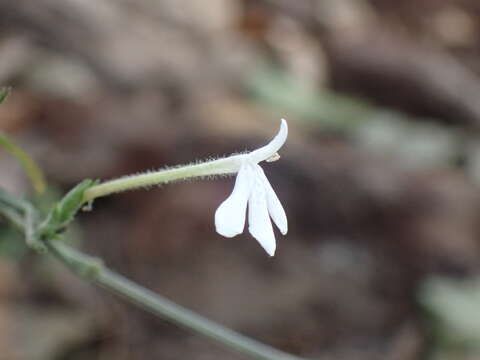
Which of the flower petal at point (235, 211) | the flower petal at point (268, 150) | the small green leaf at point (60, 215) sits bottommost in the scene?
the flower petal at point (235, 211)

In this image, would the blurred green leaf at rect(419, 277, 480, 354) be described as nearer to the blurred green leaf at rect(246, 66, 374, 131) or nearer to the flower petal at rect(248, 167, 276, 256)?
the blurred green leaf at rect(246, 66, 374, 131)

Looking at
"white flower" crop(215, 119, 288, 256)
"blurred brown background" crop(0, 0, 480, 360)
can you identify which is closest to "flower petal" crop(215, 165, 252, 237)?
"white flower" crop(215, 119, 288, 256)

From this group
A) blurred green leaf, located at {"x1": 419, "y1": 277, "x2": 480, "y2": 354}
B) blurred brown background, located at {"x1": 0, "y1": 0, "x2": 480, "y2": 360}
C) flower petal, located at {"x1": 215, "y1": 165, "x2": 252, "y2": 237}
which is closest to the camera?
flower petal, located at {"x1": 215, "y1": 165, "x2": 252, "y2": 237}

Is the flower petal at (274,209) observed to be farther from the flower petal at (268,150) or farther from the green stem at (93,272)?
the green stem at (93,272)

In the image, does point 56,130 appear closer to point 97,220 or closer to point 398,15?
point 97,220

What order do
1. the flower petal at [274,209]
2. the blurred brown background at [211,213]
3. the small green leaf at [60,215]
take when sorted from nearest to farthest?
the flower petal at [274,209], the small green leaf at [60,215], the blurred brown background at [211,213]

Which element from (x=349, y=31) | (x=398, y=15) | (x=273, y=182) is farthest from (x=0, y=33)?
(x=398, y=15)

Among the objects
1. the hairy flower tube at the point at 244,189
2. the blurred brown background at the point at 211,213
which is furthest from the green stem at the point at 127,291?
the blurred brown background at the point at 211,213

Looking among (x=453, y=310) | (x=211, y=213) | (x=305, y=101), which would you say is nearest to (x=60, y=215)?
(x=211, y=213)
